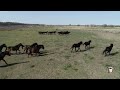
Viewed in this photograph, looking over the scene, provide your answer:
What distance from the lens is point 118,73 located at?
12477 mm

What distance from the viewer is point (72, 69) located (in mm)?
13672

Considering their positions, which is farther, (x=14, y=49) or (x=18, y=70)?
(x=14, y=49)

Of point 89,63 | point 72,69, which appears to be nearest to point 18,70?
point 72,69
